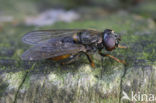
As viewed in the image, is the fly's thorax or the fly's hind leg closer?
the fly's hind leg

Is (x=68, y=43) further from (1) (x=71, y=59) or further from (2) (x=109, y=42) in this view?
(2) (x=109, y=42)

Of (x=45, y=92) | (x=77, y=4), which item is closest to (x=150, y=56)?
(x=45, y=92)

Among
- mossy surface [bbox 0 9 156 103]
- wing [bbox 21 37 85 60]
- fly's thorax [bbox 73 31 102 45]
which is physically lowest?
mossy surface [bbox 0 9 156 103]

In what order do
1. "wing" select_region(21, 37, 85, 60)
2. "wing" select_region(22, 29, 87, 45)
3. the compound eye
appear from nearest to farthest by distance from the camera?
"wing" select_region(21, 37, 85, 60), the compound eye, "wing" select_region(22, 29, 87, 45)

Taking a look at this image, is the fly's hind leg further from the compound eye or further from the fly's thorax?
the compound eye

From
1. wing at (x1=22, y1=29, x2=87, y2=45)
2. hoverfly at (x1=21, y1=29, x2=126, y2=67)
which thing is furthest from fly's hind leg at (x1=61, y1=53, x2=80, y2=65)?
wing at (x1=22, y1=29, x2=87, y2=45)

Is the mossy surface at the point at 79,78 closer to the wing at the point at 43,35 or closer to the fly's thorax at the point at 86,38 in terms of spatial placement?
the fly's thorax at the point at 86,38

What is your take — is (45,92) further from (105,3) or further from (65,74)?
(105,3)

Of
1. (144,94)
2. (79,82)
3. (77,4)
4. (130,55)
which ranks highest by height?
(77,4)
